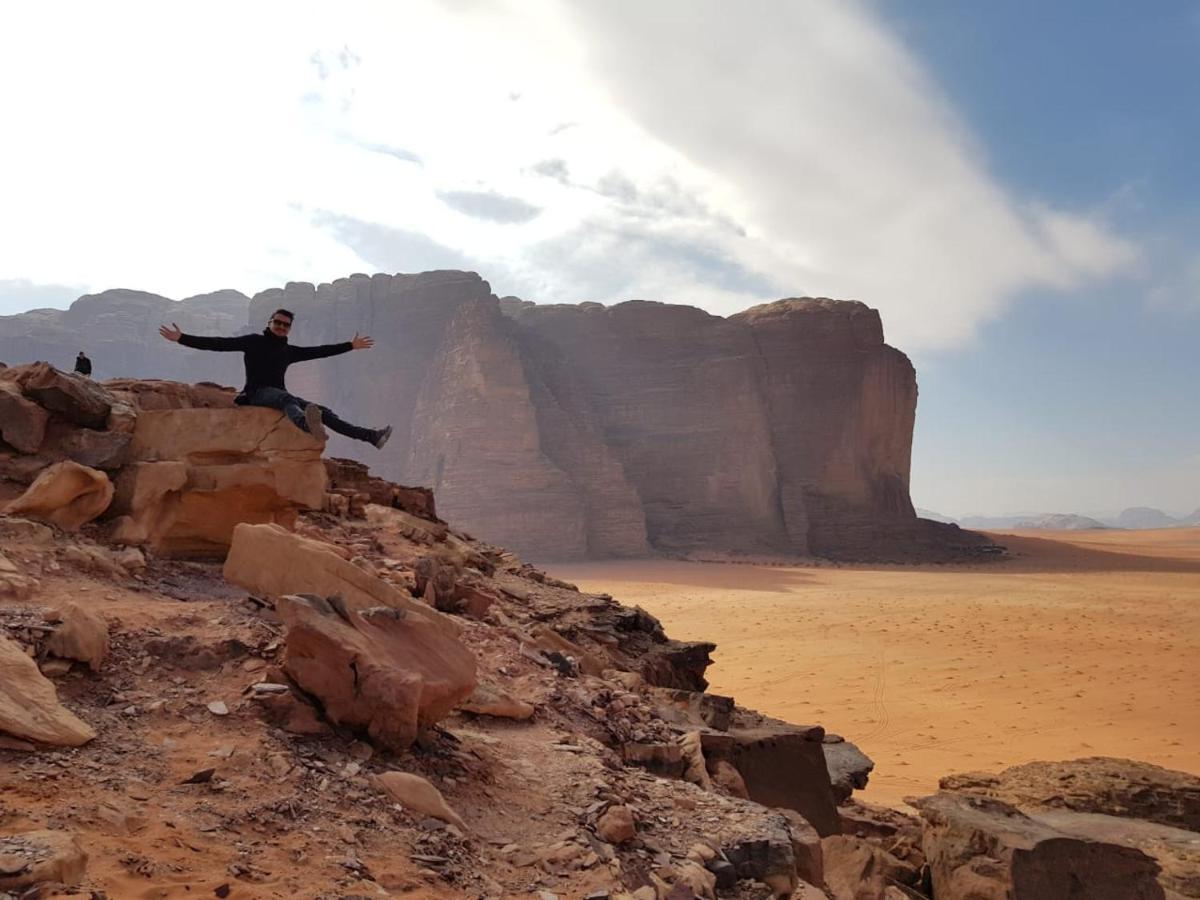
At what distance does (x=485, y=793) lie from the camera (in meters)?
3.24

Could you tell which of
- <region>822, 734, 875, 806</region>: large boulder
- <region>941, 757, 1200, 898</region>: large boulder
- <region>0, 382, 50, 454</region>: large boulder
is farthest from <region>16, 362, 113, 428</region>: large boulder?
<region>941, 757, 1200, 898</region>: large boulder

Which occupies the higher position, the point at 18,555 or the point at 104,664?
the point at 18,555

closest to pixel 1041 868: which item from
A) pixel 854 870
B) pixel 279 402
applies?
pixel 854 870

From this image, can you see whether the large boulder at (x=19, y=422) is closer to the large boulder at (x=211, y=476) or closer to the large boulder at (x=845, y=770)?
the large boulder at (x=211, y=476)

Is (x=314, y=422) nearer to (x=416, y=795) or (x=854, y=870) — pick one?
(x=416, y=795)

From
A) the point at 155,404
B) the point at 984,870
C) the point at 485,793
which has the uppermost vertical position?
the point at 155,404

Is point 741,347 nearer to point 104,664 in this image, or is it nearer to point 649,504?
point 649,504

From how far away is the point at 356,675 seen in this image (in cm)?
312

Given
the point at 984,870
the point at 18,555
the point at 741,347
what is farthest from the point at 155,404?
the point at 741,347

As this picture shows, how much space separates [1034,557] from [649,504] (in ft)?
65.7

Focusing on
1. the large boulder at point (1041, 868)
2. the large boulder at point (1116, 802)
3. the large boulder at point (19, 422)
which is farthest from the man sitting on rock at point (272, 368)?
the large boulder at point (1116, 802)

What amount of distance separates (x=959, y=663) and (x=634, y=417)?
112 feet

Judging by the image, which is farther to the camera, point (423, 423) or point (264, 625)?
point (423, 423)

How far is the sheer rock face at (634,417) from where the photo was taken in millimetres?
41281
